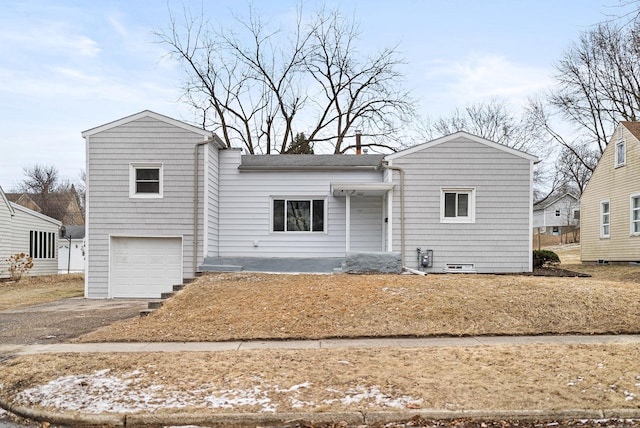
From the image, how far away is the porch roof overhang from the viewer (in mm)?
16797

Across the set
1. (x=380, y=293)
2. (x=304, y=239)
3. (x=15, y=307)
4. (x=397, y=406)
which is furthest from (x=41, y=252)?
(x=397, y=406)

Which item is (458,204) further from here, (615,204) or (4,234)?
(4,234)

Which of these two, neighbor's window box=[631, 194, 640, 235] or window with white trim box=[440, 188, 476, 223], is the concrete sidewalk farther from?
neighbor's window box=[631, 194, 640, 235]

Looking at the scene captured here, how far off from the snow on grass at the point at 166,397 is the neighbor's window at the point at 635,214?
64.4 ft

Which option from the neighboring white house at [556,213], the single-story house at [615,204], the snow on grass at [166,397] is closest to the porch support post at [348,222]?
the snow on grass at [166,397]

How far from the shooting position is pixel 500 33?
556 inches

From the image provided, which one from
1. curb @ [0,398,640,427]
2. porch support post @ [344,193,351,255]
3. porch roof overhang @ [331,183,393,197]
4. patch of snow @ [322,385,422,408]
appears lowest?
curb @ [0,398,640,427]

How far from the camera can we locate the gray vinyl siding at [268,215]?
1845cm

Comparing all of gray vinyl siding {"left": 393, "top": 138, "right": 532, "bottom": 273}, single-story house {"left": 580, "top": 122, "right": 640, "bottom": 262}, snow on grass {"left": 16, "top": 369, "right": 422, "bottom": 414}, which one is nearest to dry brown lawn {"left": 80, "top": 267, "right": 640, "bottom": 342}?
snow on grass {"left": 16, "top": 369, "right": 422, "bottom": 414}

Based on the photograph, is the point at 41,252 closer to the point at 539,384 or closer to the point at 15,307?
the point at 15,307

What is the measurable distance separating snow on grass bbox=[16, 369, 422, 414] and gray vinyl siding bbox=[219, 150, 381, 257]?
1162 centimetres

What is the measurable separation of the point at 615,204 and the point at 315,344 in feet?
63.3

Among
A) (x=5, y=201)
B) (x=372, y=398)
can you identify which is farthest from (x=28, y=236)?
(x=372, y=398)

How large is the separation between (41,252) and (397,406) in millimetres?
29433
